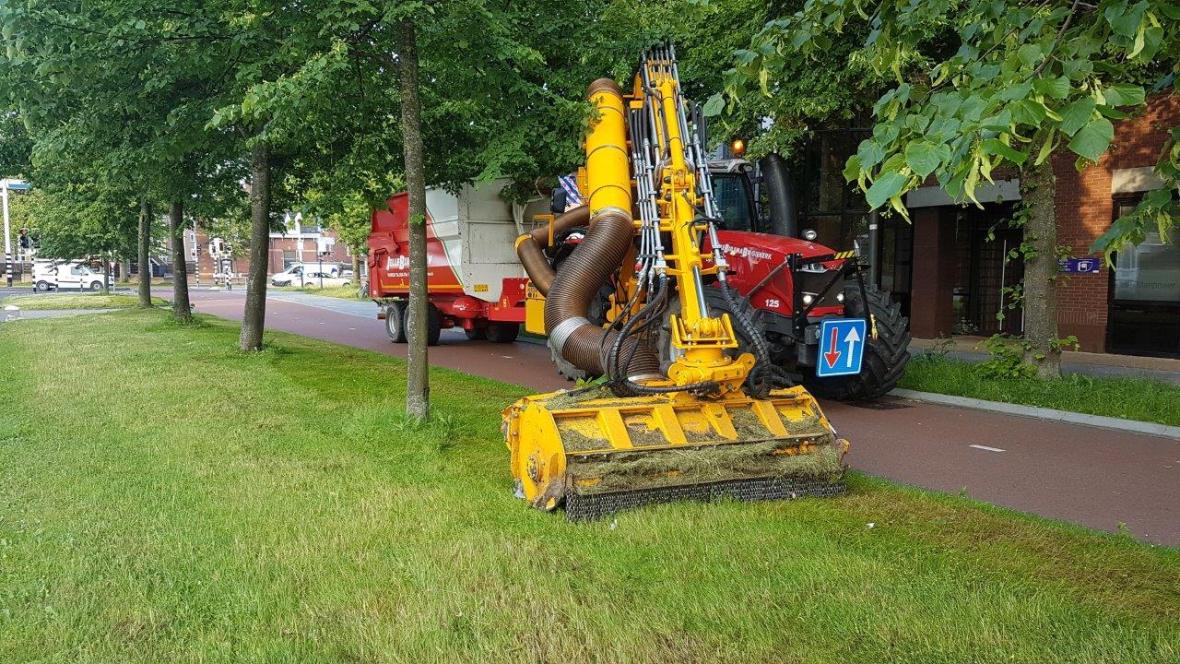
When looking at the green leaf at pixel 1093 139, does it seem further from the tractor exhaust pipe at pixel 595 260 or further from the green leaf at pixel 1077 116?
the tractor exhaust pipe at pixel 595 260

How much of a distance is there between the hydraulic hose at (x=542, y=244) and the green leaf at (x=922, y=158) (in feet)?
18.4

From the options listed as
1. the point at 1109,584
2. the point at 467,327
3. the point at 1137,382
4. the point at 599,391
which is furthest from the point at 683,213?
the point at 467,327

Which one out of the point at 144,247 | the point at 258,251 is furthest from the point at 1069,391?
the point at 144,247

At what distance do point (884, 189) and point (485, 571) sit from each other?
2.75 m

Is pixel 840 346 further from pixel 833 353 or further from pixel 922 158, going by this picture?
pixel 922 158

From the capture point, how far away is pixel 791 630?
3682 millimetres

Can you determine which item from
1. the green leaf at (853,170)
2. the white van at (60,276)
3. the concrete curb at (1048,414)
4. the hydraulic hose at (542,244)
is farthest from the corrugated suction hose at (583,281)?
the white van at (60,276)

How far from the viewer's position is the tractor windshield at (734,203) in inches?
391

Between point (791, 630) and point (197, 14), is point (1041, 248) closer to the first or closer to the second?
point (791, 630)

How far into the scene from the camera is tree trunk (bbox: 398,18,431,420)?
784 cm

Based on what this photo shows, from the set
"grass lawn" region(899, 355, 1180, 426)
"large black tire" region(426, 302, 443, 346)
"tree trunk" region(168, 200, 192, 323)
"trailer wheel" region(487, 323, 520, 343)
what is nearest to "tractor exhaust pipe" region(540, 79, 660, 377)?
"grass lawn" region(899, 355, 1180, 426)

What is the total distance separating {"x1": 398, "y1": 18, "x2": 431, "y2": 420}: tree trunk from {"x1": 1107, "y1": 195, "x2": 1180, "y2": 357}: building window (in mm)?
11245

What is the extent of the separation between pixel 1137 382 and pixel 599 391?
7.35 meters

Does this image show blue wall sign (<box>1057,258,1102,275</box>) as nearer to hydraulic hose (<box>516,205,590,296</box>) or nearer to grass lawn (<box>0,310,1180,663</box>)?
hydraulic hose (<box>516,205,590,296</box>)
